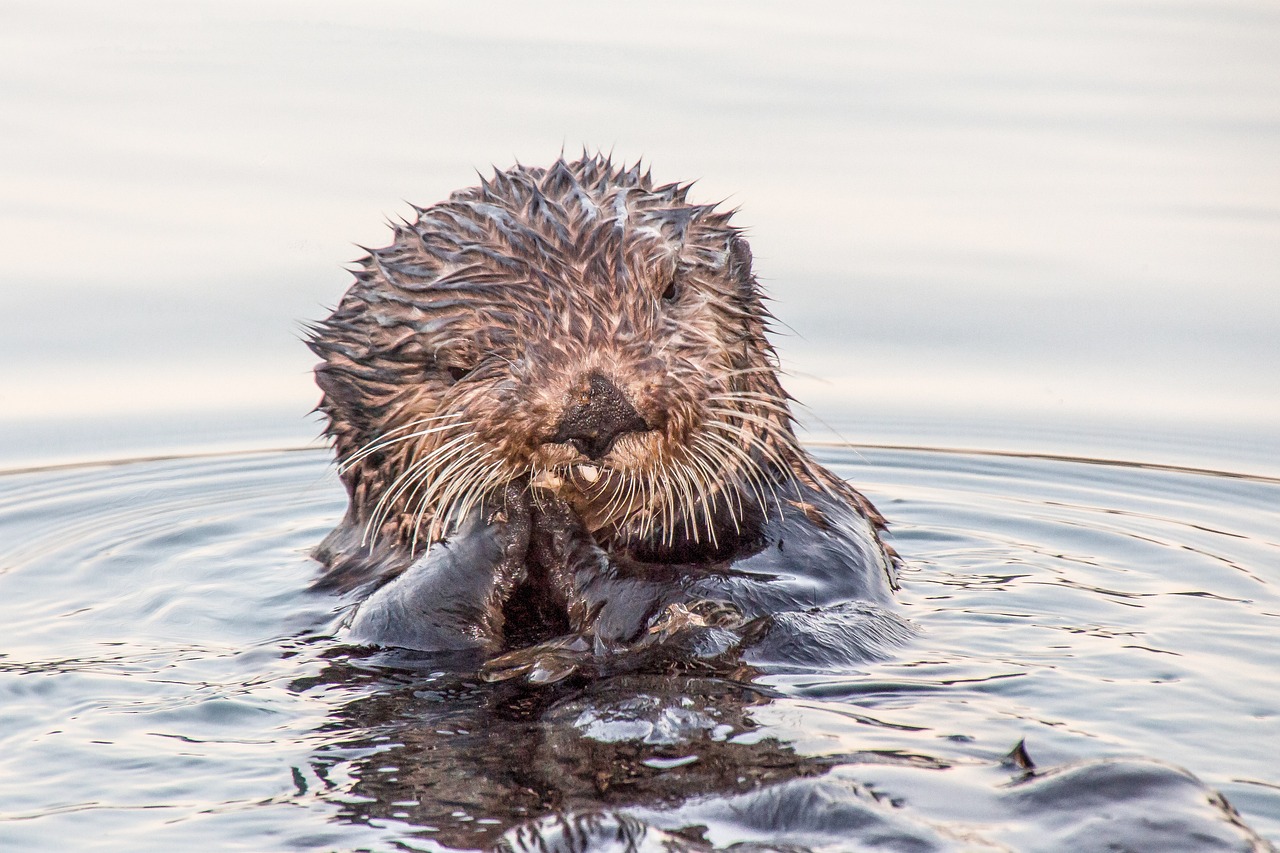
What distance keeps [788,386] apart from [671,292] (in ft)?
10.9

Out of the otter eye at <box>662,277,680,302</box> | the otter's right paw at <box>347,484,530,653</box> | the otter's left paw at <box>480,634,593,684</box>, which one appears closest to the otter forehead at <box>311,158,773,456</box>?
the otter eye at <box>662,277,680,302</box>

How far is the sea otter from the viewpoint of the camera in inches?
166

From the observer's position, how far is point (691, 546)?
4.69 metres

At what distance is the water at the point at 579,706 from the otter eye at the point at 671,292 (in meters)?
1.15

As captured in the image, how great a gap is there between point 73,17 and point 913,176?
5692 mm

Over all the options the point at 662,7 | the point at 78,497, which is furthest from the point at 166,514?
the point at 662,7

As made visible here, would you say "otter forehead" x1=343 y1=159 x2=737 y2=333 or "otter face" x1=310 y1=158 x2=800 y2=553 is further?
"otter forehead" x1=343 y1=159 x2=737 y2=333

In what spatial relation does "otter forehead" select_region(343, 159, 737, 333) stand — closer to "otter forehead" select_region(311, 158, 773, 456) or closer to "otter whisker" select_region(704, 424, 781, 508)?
"otter forehead" select_region(311, 158, 773, 456)

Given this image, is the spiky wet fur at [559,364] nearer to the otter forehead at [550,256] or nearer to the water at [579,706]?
the otter forehead at [550,256]

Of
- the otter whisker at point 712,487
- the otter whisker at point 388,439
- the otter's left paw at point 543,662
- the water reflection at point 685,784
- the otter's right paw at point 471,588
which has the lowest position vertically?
the water reflection at point 685,784

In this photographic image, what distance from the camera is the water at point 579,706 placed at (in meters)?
3.30

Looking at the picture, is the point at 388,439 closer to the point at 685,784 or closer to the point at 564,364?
the point at 564,364

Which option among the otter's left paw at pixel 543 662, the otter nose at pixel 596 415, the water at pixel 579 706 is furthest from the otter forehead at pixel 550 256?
the water at pixel 579 706

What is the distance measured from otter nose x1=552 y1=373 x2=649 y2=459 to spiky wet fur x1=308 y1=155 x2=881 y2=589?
0.04 metres
